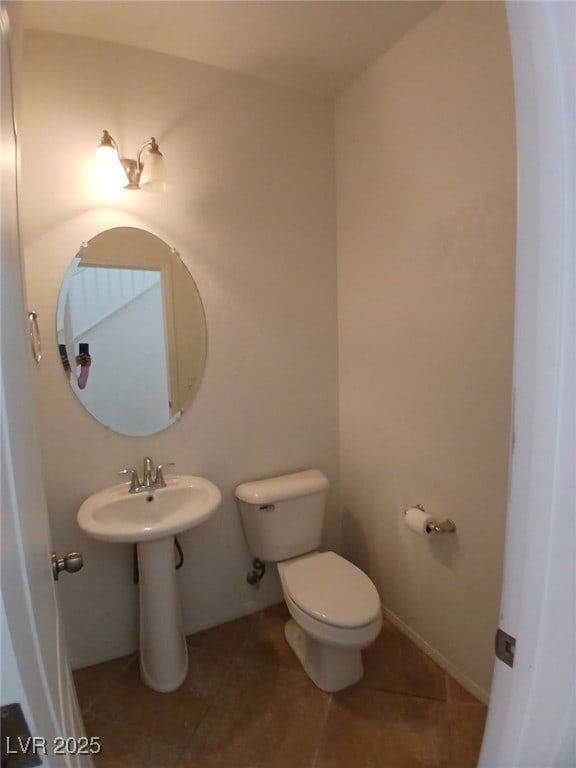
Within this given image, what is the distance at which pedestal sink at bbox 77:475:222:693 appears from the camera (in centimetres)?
160

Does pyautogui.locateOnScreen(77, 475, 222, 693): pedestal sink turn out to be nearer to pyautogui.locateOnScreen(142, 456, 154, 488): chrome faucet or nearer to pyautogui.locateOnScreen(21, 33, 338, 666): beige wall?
pyautogui.locateOnScreen(142, 456, 154, 488): chrome faucet

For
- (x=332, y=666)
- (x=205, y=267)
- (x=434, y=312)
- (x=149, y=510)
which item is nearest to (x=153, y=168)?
(x=205, y=267)

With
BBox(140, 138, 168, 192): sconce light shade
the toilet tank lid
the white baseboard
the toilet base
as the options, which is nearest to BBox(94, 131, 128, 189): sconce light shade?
BBox(140, 138, 168, 192): sconce light shade

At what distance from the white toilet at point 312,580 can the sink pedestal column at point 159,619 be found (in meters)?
0.43

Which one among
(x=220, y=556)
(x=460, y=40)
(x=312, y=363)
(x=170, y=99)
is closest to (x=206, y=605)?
(x=220, y=556)

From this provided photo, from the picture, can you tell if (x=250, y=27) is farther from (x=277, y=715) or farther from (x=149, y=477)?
(x=277, y=715)

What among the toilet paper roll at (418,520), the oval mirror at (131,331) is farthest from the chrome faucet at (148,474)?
the toilet paper roll at (418,520)

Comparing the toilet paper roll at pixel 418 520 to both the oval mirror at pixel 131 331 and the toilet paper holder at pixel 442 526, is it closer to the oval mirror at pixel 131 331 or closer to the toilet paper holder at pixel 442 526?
the toilet paper holder at pixel 442 526

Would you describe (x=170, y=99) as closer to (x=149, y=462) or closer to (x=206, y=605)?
(x=149, y=462)

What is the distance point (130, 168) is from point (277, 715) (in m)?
2.18

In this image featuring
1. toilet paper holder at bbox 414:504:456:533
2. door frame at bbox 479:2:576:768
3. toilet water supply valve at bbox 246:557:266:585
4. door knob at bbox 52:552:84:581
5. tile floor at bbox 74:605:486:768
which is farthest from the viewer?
toilet water supply valve at bbox 246:557:266:585

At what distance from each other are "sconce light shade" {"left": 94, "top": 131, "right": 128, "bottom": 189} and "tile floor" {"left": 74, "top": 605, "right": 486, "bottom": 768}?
204 centimetres

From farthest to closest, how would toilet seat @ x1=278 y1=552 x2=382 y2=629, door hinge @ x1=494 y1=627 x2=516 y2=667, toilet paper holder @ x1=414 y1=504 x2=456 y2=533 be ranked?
toilet paper holder @ x1=414 y1=504 x2=456 y2=533 → toilet seat @ x1=278 y1=552 x2=382 y2=629 → door hinge @ x1=494 y1=627 x2=516 y2=667

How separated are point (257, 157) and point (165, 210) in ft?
1.72
